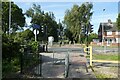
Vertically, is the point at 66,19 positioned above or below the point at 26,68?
above

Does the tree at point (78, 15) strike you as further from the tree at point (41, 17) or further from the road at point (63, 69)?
the road at point (63, 69)

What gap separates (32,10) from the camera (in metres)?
80.5

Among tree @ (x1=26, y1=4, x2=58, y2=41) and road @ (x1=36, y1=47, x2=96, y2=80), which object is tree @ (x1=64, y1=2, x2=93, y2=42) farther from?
road @ (x1=36, y1=47, x2=96, y2=80)

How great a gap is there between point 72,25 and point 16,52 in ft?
211

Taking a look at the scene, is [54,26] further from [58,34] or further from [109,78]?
[109,78]

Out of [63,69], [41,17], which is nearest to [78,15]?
[41,17]

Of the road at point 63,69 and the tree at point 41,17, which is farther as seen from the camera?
the tree at point 41,17

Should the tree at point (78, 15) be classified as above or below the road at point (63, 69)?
above

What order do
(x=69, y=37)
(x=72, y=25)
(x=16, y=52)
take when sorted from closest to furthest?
(x=16, y=52) → (x=72, y=25) → (x=69, y=37)

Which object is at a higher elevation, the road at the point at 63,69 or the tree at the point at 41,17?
the tree at the point at 41,17

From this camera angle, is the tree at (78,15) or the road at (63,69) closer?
the road at (63,69)

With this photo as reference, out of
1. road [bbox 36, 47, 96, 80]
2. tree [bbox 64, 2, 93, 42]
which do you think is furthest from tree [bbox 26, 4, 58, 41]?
road [bbox 36, 47, 96, 80]

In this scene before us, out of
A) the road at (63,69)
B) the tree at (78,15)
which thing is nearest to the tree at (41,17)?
the tree at (78,15)

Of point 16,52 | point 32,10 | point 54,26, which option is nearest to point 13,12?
point 32,10
